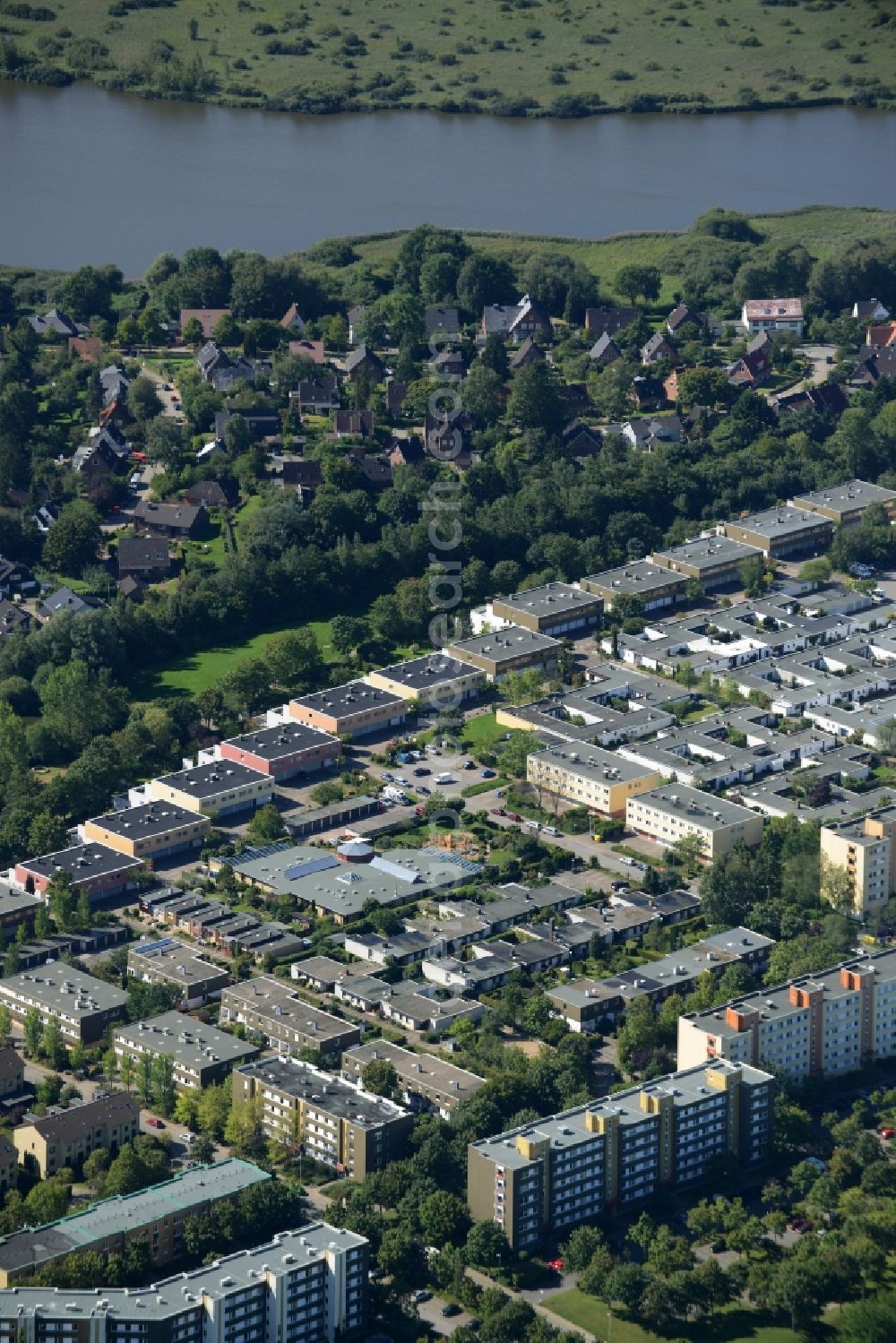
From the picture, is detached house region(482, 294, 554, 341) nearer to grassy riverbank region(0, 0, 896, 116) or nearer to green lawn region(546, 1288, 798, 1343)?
grassy riverbank region(0, 0, 896, 116)

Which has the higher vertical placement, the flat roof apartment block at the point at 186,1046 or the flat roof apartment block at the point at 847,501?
the flat roof apartment block at the point at 847,501

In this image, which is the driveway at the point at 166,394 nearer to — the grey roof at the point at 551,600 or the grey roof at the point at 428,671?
the grey roof at the point at 551,600

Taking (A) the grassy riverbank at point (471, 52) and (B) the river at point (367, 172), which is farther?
(A) the grassy riverbank at point (471, 52)

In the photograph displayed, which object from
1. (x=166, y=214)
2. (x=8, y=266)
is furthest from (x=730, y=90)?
(x=8, y=266)

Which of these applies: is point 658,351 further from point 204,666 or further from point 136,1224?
point 136,1224

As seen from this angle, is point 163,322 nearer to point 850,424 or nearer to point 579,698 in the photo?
point 850,424

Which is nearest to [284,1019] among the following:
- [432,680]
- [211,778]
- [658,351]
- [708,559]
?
[211,778]

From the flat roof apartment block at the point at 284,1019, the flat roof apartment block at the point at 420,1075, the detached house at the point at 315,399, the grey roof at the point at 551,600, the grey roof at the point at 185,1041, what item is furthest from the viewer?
the detached house at the point at 315,399

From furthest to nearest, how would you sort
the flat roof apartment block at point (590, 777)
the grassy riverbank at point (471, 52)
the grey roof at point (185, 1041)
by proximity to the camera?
the grassy riverbank at point (471, 52) → the flat roof apartment block at point (590, 777) → the grey roof at point (185, 1041)


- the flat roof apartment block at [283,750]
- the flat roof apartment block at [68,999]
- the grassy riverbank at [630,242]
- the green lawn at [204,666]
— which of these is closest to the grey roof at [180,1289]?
the flat roof apartment block at [68,999]
